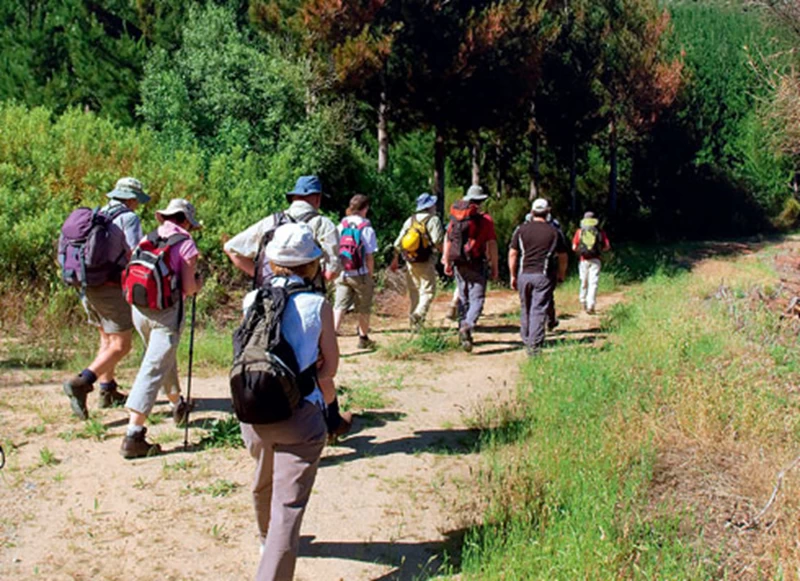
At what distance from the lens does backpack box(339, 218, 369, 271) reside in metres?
8.93

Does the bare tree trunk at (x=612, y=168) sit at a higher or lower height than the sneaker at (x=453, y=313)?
higher

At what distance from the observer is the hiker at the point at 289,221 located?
589 centimetres

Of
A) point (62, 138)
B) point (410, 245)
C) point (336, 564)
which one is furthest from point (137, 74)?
point (336, 564)

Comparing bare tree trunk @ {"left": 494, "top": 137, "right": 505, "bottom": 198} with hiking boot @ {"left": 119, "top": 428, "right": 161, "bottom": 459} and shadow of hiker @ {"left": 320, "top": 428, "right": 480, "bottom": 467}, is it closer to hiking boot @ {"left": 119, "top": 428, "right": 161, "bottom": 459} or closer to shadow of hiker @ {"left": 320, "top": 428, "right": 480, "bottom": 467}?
shadow of hiker @ {"left": 320, "top": 428, "right": 480, "bottom": 467}

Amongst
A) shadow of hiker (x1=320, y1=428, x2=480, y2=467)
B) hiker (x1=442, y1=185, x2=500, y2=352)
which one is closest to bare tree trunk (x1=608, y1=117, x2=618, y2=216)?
hiker (x1=442, y1=185, x2=500, y2=352)

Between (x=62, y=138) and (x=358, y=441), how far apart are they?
8.62 metres

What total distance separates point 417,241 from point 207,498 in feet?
17.5

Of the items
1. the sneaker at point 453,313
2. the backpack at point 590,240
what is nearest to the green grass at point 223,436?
the sneaker at point 453,313

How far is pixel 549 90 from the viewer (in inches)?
989

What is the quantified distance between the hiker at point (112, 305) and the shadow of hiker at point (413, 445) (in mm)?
1906

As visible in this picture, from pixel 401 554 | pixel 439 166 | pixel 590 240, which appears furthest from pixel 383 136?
pixel 401 554

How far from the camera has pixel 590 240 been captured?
13094 millimetres

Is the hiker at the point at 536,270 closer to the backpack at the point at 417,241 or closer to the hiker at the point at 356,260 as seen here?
the backpack at the point at 417,241

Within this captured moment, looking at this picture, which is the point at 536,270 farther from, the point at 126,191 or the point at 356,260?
the point at 126,191
